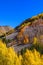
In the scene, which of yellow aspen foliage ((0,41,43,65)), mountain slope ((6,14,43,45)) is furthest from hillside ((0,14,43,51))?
yellow aspen foliage ((0,41,43,65))

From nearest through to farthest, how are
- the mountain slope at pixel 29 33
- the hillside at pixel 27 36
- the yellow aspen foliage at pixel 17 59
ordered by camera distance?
the yellow aspen foliage at pixel 17 59 < the hillside at pixel 27 36 < the mountain slope at pixel 29 33

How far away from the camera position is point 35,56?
242 ft

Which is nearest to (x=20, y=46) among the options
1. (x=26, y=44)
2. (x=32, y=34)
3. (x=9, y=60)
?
(x=26, y=44)

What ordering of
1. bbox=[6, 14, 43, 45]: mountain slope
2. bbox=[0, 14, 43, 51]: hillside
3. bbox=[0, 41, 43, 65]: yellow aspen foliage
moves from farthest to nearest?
bbox=[6, 14, 43, 45]: mountain slope
bbox=[0, 14, 43, 51]: hillside
bbox=[0, 41, 43, 65]: yellow aspen foliage

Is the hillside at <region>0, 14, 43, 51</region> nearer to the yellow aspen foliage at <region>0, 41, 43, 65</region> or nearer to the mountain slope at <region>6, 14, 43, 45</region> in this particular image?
the mountain slope at <region>6, 14, 43, 45</region>

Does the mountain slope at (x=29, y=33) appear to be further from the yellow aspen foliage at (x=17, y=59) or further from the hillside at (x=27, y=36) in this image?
the yellow aspen foliage at (x=17, y=59)

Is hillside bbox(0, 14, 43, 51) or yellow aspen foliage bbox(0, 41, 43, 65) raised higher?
hillside bbox(0, 14, 43, 51)

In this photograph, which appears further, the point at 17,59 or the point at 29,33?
the point at 29,33

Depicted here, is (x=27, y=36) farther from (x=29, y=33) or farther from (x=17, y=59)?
(x=17, y=59)

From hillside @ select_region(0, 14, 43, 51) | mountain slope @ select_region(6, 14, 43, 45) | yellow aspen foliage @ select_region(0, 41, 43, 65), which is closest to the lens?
yellow aspen foliage @ select_region(0, 41, 43, 65)

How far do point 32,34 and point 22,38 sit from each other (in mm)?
3104

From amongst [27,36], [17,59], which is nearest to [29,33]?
[27,36]

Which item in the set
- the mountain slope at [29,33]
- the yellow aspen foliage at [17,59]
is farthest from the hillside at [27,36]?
the yellow aspen foliage at [17,59]

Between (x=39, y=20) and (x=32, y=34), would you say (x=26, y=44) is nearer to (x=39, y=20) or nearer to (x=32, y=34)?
(x=32, y=34)
